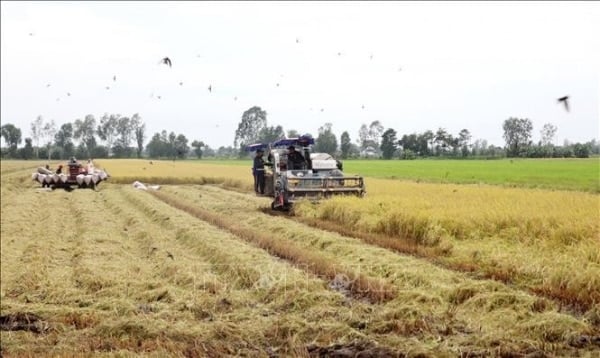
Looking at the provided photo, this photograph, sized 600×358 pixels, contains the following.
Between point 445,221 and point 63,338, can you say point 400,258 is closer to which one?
point 445,221

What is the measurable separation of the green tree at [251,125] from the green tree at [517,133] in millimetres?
9325

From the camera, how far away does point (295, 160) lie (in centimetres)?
1644

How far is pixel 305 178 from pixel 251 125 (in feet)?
8.68

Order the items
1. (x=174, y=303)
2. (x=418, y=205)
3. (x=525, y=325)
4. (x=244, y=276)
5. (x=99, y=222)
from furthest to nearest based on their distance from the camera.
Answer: (x=99, y=222) → (x=418, y=205) → (x=244, y=276) → (x=174, y=303) → (x=525, y=325)

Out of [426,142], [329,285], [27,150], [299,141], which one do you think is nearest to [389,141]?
[426,142]

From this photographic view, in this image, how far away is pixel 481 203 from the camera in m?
11.4

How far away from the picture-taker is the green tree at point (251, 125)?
53.3 feet

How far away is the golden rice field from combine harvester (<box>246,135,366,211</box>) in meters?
2.31

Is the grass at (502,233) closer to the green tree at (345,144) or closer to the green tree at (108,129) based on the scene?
the green tree at (345,144)

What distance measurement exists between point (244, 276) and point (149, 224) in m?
6.85

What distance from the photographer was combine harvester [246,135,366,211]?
1521 centimetres

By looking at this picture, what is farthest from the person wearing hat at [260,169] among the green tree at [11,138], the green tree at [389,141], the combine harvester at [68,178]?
the green tree at [11,138]

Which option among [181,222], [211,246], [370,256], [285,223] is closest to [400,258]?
[370,256]

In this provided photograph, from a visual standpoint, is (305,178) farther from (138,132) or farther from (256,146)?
(138,132)
